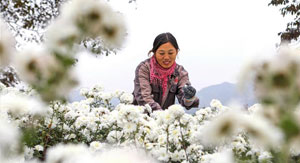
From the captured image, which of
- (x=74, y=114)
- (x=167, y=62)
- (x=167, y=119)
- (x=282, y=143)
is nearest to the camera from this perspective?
(x=282, y=143)

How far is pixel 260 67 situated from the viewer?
635 mm

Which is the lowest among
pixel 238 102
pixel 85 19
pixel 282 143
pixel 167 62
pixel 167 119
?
pixel 282 143

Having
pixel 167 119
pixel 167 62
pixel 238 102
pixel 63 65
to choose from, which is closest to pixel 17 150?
pixel 63 65

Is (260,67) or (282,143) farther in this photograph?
(260,67)


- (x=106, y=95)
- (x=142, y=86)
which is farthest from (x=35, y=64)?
(x=142, y=86)

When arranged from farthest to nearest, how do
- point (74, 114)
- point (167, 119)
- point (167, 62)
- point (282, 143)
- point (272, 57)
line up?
point (167, 62) → point (74, 114) → point (167, 119) → point (272, 57) → point (282, 143)

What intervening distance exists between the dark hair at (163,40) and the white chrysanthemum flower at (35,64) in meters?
4.21

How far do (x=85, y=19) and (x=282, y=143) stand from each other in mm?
414

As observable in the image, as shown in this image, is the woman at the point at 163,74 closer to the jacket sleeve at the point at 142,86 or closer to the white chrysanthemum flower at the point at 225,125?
the jacket sleeve at the point at 142,86

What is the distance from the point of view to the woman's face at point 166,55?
488 cm

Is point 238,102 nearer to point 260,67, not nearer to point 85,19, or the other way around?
point 260,67

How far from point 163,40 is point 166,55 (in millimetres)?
213

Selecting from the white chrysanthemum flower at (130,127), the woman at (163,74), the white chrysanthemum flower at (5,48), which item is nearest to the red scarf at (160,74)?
the woman at (163,74)

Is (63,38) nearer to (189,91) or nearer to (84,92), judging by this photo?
(189,91)
